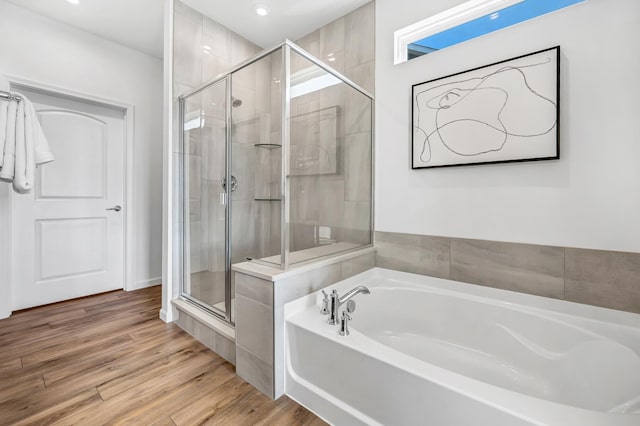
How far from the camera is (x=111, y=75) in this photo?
2.91 meters

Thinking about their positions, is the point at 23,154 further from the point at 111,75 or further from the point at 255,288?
the point at 255,288

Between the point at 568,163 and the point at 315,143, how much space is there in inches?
58.1

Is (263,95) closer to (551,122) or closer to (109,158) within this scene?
(551,122)

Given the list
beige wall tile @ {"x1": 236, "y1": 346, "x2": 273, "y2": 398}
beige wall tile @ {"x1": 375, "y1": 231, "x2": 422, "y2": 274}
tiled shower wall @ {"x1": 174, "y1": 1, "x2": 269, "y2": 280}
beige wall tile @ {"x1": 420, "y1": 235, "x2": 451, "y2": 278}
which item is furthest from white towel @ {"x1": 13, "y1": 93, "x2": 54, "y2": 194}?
beige wall tile @ {"x1": 420, "y1": 235, "x2": 451, "y2": 278}

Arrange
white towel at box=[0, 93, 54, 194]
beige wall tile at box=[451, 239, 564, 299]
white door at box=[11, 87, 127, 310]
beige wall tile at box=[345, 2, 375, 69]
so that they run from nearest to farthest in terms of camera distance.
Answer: beige wall tile at box=[451, 239, 564, 299]
white towel at box=[0, 93, 54, 194]
beige wall tile at box=[345, 2, 375, 69]
white door at box=[11, 87, 127, 310]

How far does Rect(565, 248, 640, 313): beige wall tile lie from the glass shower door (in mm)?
2109

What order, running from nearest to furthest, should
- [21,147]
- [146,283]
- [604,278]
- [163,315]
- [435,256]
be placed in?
[604,278], [435,256], [21,147], [163,315], [146,283]

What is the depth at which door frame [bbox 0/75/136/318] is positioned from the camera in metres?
2.30

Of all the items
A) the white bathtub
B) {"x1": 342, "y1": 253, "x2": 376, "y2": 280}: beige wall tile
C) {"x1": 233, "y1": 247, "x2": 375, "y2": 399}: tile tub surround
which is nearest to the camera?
the white bathtub

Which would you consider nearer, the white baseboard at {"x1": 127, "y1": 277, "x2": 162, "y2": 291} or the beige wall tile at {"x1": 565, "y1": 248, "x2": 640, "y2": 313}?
the beige wall tile at {"x1": 565, "y1": 248, "x2": 640, "y2": 313}

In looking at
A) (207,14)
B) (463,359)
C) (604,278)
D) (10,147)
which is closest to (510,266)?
(604,278)

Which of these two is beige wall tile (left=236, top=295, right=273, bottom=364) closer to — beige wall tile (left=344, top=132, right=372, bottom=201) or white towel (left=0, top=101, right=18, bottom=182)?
beige wall tile (left=344, top=132, right=372, bottom=201)

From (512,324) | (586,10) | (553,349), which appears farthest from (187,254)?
(586,10)

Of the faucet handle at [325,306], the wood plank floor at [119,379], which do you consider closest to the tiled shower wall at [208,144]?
the wood plank floor at [119,379]
